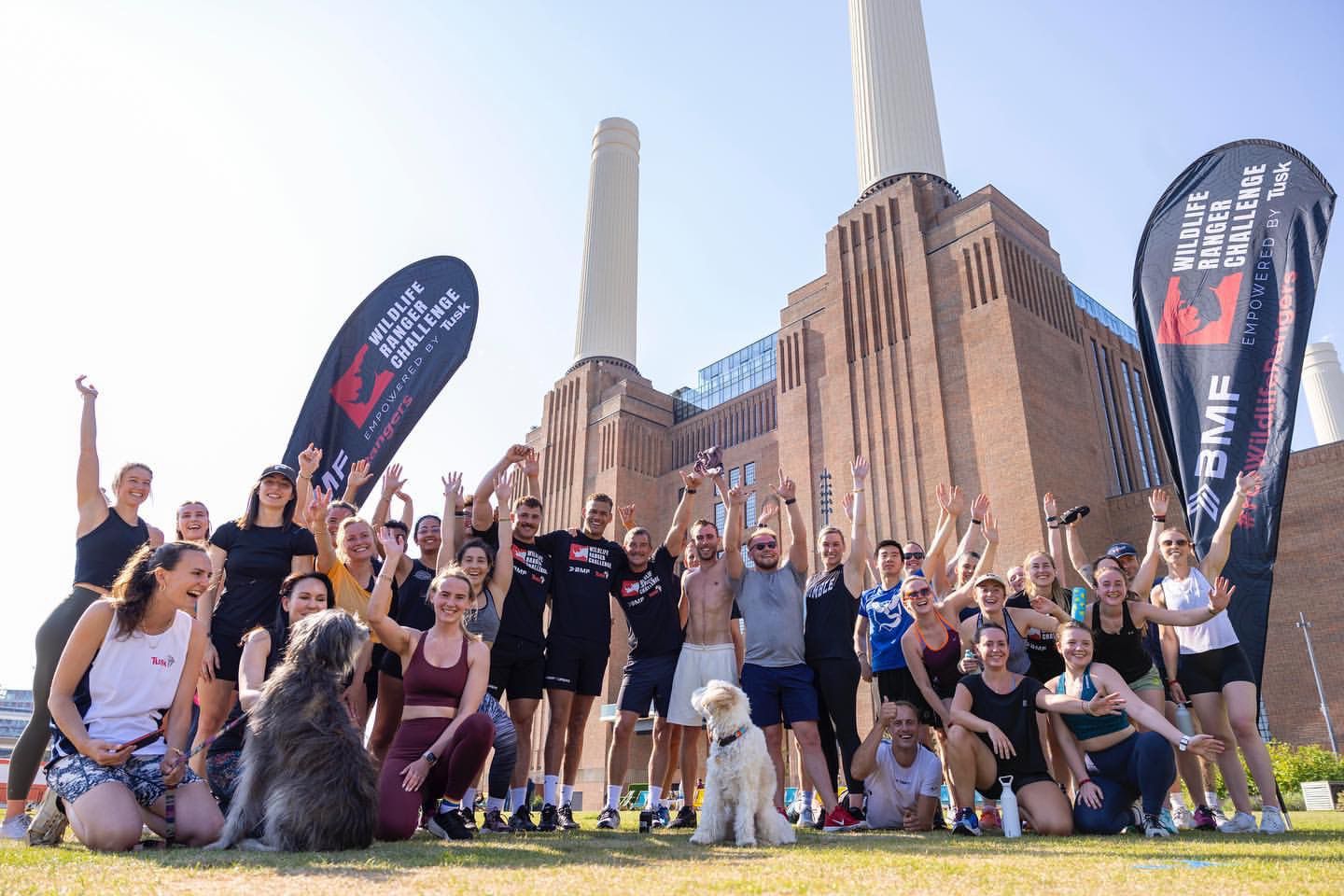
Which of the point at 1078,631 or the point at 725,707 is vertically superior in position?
the point at 1078,631

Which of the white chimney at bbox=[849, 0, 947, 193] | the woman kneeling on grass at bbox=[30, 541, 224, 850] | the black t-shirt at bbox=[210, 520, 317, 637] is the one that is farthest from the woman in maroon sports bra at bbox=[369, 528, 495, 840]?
the white chimney at bbox=[849, 0, 947, 193]

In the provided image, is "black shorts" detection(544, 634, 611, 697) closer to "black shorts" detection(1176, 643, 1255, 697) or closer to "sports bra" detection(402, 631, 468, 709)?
"sports bra" detection(402, 631, 468, 709)

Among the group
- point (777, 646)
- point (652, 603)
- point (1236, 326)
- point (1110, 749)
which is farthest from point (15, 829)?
point (1236, 326)

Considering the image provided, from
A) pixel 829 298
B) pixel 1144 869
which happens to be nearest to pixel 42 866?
pixel 1144 869

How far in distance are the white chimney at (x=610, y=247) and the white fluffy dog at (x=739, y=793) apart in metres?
50.9

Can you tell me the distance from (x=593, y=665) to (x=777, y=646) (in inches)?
64.8

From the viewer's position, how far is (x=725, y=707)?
5.11m

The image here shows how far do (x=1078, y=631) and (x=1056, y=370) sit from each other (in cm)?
2581

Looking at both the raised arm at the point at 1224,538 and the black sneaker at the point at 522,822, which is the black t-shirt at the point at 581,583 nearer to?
the black sneaker at the point at 522,822

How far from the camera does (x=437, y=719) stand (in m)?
5.12

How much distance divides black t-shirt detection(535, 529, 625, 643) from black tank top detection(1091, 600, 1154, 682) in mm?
4064

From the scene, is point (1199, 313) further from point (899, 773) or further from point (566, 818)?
point (566, 818)

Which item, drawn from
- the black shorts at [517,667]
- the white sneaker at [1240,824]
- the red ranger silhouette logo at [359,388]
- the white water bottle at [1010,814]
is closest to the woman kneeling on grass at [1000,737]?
the white water bottle at [1010,814]

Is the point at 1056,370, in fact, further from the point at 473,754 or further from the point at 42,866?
the point at 42,866
